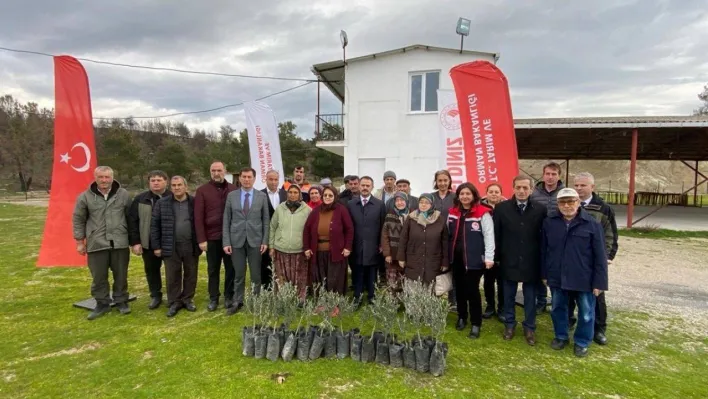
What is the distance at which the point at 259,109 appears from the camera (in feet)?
27.2

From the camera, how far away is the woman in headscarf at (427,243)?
4027 millimetres

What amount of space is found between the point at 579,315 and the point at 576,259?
0.64 meters

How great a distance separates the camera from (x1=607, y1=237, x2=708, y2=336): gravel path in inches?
203

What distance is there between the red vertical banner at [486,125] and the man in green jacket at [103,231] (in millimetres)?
4866

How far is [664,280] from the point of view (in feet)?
22.5

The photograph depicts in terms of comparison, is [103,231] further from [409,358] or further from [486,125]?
[486,125]

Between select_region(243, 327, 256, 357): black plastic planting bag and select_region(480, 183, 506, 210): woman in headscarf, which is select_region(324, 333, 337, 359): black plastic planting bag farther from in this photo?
select_region(480, 183, 506, 210): woman in headscarf

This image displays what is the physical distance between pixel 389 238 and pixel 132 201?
11.1ft

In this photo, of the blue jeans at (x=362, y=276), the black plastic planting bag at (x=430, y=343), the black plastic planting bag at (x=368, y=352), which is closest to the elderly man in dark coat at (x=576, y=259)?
the black plastic planting bag at (x=430, y=343)

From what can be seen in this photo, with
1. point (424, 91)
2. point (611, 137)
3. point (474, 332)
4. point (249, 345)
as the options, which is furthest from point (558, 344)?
point (611, 137)

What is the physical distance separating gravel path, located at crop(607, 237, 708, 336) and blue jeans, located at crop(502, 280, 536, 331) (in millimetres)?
2202

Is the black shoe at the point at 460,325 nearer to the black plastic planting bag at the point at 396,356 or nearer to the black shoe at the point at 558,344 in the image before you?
Answer: the black shoe at the point at 558,344

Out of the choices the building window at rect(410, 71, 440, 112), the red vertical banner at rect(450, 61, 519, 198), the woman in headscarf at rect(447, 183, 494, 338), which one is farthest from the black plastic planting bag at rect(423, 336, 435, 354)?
the building window at rect(410, 71, 440, 112)

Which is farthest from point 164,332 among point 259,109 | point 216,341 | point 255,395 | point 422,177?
point 422,177
